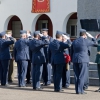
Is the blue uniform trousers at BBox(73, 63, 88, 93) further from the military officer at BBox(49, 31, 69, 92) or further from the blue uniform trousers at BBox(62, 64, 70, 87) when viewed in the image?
the blue uniform trousers at BBox(62, 64, 70, 87)

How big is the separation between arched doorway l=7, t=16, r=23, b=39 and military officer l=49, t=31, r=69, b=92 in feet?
62.7

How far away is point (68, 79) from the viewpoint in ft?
51.2

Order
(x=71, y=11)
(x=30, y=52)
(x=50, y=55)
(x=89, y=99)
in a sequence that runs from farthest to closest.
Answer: (x=71, y=11) < (x=30, y=52) < (x=50, y=55) < (x=89, y=99)

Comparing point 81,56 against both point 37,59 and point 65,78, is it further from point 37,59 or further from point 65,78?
point 65,78

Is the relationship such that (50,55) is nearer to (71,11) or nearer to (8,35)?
(8,35)

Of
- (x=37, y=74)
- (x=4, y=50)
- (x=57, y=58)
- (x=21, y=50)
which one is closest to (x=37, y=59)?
(x=37, y=74)

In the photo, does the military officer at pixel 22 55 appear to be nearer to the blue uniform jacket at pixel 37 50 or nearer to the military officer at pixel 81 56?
the blue uniform jacket at pixel 37 50

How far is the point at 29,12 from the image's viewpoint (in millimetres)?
31062

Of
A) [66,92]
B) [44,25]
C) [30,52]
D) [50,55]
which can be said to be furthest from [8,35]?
[44,25]

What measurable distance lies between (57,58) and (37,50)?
0.88 m

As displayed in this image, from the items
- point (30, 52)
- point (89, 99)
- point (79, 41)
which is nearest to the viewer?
point (89, 99)

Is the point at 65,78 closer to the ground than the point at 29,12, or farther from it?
closer to the ground

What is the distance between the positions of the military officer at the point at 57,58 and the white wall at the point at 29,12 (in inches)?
572

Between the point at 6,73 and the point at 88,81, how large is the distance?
281 cm
